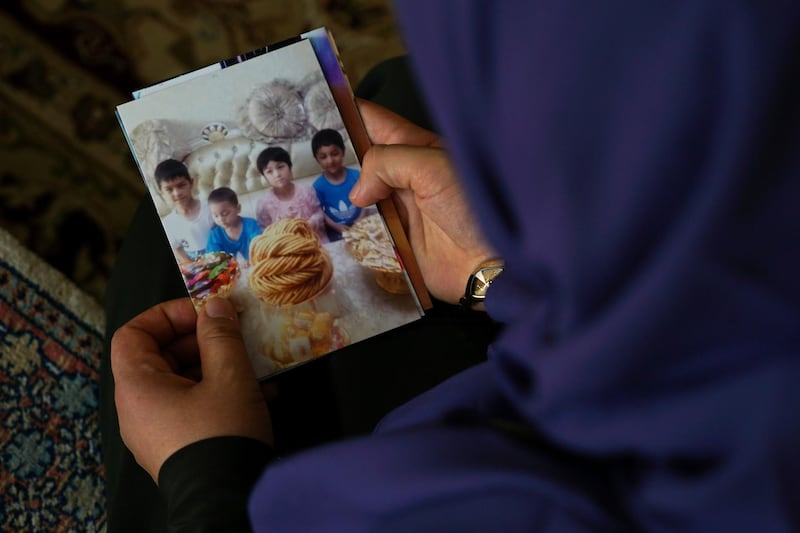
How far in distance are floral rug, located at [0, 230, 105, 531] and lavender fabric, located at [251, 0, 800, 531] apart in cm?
70

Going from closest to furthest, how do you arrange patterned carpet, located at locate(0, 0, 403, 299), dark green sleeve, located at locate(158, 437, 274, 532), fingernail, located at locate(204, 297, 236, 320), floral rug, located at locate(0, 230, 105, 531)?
1. dark green sleeve, located at locate(158, 437, 274, 532)
2. fingernail, located at locate(204, 297, 236, 320)
3. floral rug, located at locate(0, 230, 105, 531)
4. patterned carpet, located at locate(0, 0, 403, 299)

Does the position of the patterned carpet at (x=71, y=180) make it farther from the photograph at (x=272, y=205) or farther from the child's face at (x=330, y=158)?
the child's face at (x=330, y=158)

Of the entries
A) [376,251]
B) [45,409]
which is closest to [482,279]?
[376,251]

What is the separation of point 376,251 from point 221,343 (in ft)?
0.55

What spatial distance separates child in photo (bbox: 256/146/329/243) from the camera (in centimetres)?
64

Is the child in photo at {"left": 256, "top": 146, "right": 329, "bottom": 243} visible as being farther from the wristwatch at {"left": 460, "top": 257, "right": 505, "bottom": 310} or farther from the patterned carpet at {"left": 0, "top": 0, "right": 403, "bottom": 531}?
the patterned carpet at {"left": 0, "top": 0, "right": 403, "bottom": 531}

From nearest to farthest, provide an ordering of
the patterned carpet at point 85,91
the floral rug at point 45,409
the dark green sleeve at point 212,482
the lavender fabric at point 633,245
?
the lavender fabric at point 633,245 < the dark green sleeve at point 212,482 < the floral rug at point 45,409 < the patterned carpet at point 85,91

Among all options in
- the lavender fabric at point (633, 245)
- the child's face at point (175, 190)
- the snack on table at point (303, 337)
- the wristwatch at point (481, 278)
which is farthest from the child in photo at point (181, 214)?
the lavender fabric at point (633, 245)

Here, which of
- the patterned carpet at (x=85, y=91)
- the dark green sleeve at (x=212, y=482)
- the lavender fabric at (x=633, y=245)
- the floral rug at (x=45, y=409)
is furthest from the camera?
the patterned carpet at (x=85, y=91)

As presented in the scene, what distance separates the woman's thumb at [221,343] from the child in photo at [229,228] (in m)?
0.05

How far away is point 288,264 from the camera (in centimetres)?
63

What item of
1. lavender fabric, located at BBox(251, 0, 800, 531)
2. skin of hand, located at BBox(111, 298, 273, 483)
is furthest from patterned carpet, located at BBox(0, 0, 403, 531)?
lavender fabric, located at BBox(251, 0, 800, 531)

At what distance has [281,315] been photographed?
2.03 ft

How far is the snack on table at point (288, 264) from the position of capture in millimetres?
622
